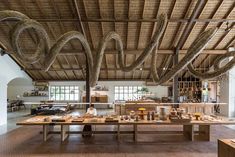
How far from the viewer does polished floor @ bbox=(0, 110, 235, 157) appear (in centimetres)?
622

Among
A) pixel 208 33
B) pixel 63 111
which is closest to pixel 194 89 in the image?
pixel 63 111

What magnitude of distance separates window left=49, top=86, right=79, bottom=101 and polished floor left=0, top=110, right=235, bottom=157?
479 inches

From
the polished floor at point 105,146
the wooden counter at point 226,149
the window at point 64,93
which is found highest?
the window at point 64,93

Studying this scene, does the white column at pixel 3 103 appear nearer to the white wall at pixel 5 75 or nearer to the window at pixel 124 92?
the white wall at pixel 5 75

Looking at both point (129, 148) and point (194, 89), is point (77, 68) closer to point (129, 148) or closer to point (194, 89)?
point (194, 89)

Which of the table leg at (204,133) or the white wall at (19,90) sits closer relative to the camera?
the table leg at (204,133)

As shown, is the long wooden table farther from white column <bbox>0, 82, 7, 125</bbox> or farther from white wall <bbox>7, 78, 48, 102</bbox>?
white wall <bbox>7, 78, 48, 102</bbox>

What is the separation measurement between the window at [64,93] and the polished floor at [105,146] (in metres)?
12.2

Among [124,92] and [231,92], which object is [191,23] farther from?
[124,92]

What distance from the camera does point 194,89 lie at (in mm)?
17656

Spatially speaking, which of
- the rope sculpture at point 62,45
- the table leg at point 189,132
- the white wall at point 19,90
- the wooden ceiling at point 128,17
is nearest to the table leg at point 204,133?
the table leg at point 189,132

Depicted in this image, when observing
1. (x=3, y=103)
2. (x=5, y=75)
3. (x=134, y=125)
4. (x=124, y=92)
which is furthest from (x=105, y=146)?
(x=124, y=92)

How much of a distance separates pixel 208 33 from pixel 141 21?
6.89 meters

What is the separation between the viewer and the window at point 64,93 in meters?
20.9
